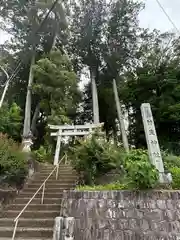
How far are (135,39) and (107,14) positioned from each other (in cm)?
217

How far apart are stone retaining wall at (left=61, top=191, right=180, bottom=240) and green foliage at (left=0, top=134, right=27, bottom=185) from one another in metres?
2.24

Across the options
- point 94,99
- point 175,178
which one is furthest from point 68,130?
point 175,178

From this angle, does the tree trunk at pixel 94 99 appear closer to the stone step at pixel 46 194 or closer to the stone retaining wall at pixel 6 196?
the stone step at pixel 46 194

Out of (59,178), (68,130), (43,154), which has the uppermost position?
(68,130)

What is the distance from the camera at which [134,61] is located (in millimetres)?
15648

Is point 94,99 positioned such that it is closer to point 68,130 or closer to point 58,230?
point 68,130

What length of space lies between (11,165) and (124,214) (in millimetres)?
3317

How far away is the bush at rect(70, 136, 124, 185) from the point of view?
6.34 m

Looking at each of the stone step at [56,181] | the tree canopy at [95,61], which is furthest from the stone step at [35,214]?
the tree canopy at [95,61]

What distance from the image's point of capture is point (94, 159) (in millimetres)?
6438

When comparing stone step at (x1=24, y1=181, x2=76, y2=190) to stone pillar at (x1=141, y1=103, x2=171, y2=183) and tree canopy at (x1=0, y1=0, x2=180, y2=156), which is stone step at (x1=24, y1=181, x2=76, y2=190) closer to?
stone pillar at (x1=141, y1=103, x2=171, y2=183)

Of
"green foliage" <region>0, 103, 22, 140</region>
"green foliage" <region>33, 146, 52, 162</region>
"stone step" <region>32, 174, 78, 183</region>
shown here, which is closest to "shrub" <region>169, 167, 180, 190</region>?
"stone step" <region>32, 174, 78, 183</region>

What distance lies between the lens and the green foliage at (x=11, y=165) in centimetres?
627

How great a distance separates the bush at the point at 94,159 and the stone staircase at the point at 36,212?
60 centimetres
